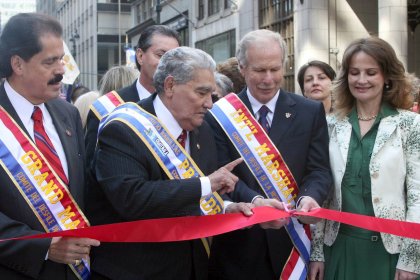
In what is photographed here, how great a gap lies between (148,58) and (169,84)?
155cm

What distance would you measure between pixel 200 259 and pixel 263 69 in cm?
116

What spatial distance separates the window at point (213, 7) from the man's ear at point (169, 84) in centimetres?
2544

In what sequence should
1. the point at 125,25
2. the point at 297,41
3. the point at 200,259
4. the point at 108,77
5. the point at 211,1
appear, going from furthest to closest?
the point at 125,25 < the point at 211,1 < the point at 297,41 < the point at 108,77 < the point at 200,259

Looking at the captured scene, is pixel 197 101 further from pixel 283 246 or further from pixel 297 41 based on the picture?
pixel 297 41

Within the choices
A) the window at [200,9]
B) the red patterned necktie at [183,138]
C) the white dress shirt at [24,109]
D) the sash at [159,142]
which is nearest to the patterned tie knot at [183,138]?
the red patterned necktie at [183,138]

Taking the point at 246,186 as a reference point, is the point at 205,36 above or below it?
above

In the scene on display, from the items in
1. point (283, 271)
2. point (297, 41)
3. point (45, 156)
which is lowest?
point (283, 271)

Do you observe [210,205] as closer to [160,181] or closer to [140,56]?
[160,181]

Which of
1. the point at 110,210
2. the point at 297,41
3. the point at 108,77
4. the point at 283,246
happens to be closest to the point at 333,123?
the point at 283,246

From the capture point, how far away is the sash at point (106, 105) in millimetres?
4145

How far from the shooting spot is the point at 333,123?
3.68m

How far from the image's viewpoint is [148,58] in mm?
4551

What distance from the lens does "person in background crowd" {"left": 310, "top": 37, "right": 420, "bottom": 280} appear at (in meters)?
3.32

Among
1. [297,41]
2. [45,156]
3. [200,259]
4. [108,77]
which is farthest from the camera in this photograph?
[297,41]
